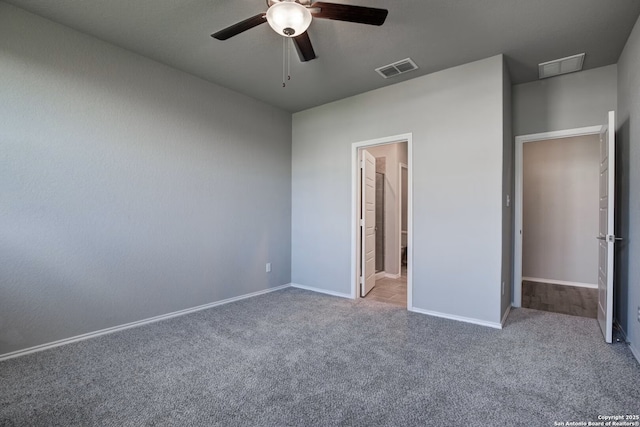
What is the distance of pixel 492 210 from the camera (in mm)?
3123

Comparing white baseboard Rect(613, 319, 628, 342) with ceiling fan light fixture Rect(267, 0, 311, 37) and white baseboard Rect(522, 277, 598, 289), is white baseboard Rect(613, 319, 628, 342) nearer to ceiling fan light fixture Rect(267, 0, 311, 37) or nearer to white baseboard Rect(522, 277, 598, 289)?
white baseboard Rect(522, 277, 598, 289)

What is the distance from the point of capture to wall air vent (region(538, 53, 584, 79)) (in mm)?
3094

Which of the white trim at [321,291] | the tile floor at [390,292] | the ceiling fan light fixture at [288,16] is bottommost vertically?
the tile floor at [390,292]

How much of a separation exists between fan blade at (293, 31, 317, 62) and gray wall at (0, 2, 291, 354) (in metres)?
1.85

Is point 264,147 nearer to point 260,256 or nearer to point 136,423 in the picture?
point 260,256

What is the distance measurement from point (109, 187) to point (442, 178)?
11.5 feet

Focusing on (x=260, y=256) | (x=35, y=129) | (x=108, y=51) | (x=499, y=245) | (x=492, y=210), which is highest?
(x=108, y=51)

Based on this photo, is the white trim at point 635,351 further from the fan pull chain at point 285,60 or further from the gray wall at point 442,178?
the fan pull chain at point 285,60

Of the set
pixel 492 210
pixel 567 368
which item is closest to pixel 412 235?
pixel 492 210

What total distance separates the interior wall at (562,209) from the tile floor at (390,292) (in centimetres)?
246

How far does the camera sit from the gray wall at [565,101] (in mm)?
3277

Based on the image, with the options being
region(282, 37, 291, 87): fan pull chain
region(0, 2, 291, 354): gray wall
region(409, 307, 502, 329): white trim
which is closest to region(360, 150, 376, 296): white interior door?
region(409, 307, 502, 329): white trim

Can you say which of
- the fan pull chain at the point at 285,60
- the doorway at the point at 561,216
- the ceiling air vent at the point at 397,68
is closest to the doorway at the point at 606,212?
the doorway at the point at 561,216

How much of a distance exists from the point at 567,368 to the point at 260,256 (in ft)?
11.5
